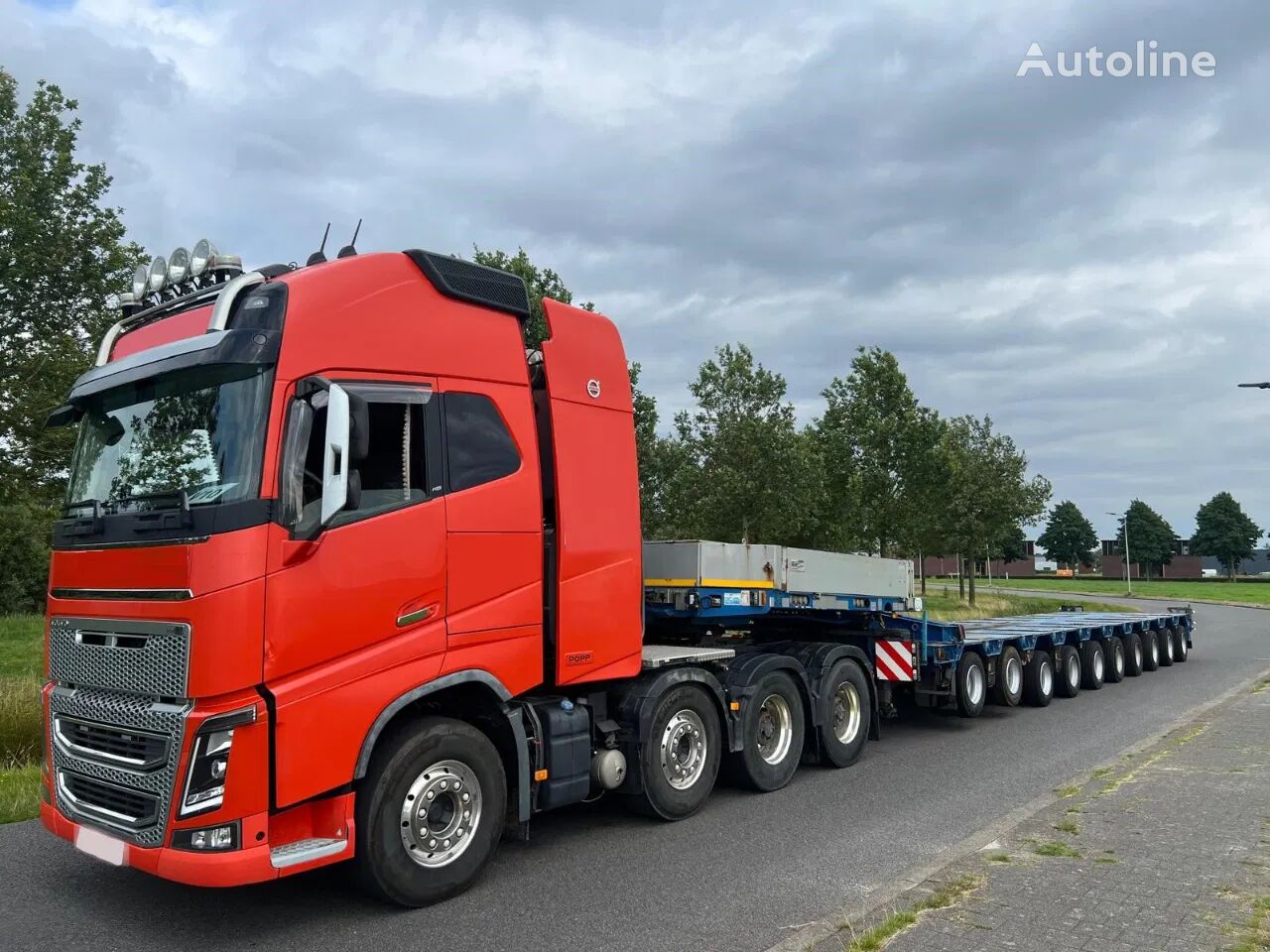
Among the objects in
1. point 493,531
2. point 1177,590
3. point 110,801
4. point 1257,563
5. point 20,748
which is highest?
point 1257,563

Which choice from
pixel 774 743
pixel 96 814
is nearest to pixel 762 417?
pixel 774 743

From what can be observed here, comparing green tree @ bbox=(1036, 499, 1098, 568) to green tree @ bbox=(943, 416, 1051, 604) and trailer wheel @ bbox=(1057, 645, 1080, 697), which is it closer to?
green tree @ bbox=(943, 416, 1051, 604)

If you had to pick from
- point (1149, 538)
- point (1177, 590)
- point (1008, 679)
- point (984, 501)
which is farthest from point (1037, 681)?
point (1149, 538)

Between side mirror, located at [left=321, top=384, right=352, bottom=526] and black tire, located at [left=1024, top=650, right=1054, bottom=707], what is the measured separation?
10784 mm

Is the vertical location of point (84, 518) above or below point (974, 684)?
above

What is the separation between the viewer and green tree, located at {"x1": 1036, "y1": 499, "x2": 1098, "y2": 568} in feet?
381

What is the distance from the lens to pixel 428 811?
16.5ft

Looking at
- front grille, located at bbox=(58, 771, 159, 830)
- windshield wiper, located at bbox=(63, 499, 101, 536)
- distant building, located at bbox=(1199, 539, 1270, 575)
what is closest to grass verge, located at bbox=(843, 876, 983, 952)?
front grille, located at bbox=(58, 771, 159, 830)

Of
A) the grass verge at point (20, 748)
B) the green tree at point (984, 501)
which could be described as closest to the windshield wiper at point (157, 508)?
the grass verge at point (20, 748)

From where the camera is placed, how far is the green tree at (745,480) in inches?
805

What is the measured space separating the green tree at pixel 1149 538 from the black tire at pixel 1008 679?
104 m

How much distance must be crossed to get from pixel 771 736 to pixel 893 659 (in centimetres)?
241

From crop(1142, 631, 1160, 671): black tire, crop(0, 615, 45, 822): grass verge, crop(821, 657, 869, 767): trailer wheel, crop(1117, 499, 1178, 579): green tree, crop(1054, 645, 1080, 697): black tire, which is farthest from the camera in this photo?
crop(1117, 499, 1178, 579): green tree

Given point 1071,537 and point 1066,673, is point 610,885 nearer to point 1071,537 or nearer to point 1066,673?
point 1066,673
